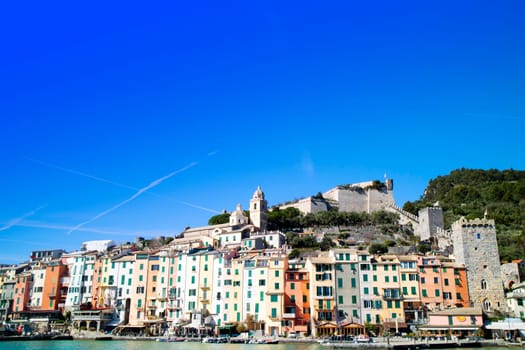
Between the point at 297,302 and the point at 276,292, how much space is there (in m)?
2.75

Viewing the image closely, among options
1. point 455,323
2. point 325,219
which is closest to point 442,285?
point 455,323

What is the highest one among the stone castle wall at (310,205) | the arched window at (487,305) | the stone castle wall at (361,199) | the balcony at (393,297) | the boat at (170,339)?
the stone castle wall at (361,199)

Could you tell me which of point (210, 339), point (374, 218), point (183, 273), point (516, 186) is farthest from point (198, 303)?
point (516, 186)

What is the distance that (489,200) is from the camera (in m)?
112

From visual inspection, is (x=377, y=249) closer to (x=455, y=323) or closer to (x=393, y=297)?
(x=393, y=297)

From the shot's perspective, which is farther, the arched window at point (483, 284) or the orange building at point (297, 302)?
the arched window at point (483, 284)

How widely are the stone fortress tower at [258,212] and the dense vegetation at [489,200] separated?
34.2m

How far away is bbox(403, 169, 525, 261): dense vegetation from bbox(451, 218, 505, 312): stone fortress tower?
14.8 metres

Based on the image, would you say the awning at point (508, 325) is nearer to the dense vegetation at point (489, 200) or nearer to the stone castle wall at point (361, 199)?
the dense vegetation at point (489, 200)

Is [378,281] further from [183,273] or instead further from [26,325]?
[26,325]

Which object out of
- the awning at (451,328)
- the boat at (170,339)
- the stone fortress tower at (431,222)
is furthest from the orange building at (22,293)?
the stone fortress tower at (431,222)

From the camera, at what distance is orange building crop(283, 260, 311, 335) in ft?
187

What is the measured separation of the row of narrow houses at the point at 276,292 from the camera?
182 ft

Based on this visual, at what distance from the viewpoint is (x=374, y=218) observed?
11025cm
